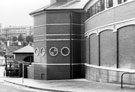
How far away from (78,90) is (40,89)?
387 cm

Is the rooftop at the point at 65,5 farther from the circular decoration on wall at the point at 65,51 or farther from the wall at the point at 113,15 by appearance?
the circular decoration on wall at the point at 65,51

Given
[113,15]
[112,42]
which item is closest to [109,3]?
[113,15]

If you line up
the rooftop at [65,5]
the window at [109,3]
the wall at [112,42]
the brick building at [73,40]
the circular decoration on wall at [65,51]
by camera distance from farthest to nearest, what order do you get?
the rooftop at [65,5], the circular decoration on wall at [65,51], the brick building at [73,40], the window at [109,3], the wall at [112,42]

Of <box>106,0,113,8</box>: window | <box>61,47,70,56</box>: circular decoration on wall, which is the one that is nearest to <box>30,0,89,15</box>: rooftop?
<box>61,47,70,56</box>: circular decoration on wall

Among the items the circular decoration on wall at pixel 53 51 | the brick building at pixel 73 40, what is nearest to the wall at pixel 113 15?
the brick building at pixel 73 40

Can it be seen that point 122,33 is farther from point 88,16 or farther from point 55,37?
point 55,37

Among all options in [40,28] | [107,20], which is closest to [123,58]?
[107,20]

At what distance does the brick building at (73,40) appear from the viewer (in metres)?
22.4

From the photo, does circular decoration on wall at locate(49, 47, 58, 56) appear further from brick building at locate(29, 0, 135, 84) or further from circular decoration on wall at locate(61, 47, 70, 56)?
circular decoration on wall at locate(61, 47, 70, 56)

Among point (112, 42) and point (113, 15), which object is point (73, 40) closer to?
point (112, 42)

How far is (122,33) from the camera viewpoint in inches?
754

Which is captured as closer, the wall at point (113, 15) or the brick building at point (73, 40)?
the wall at point (113, 15)

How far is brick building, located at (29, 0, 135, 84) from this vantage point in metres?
22.4

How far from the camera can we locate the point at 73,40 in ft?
93.4
